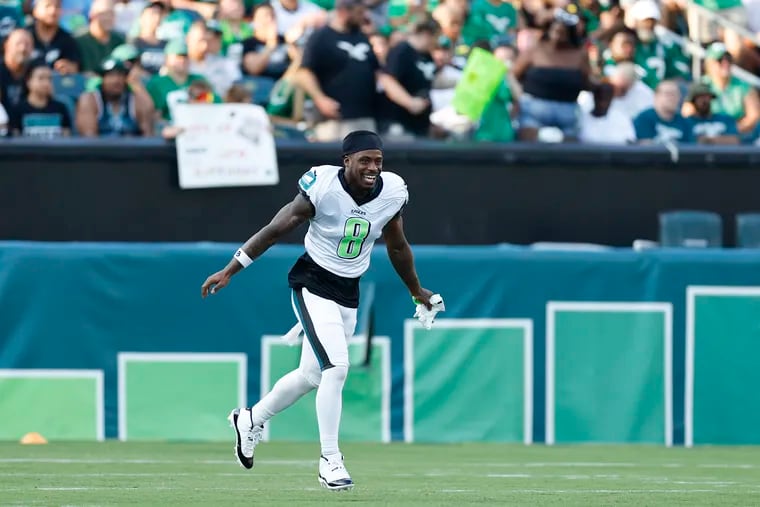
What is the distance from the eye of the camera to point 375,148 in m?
8.04

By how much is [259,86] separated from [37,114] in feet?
7.82

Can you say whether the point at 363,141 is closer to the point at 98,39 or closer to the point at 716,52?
the point at 98,39

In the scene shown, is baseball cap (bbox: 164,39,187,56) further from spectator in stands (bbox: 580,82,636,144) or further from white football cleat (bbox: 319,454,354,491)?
white football cleat (bbox: 319,454,354,491)

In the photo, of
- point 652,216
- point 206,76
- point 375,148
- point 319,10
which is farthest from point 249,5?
point 375,148

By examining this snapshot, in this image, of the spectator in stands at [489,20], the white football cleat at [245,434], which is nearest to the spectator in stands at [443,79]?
the spectator in stands at [489,20]

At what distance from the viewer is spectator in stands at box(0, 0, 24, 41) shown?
49.5 feet

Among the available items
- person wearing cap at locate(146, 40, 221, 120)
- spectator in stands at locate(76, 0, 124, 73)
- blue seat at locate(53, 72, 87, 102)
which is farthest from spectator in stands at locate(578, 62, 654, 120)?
blue seat at locate(53, 72, 87, 102)

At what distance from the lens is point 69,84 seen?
14.4 meters

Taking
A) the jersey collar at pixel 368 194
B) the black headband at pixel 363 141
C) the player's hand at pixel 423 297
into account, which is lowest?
the player's hand at pixel 423 297

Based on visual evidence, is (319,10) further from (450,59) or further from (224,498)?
(224,498)

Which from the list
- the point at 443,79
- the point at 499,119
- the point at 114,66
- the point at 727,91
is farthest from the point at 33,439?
the point at 727,91

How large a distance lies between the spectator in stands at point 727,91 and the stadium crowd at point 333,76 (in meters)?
0.02

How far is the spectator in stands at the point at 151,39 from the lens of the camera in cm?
1516

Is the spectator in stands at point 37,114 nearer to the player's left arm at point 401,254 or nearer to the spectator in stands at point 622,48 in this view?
the player's left arm at point 401,254
